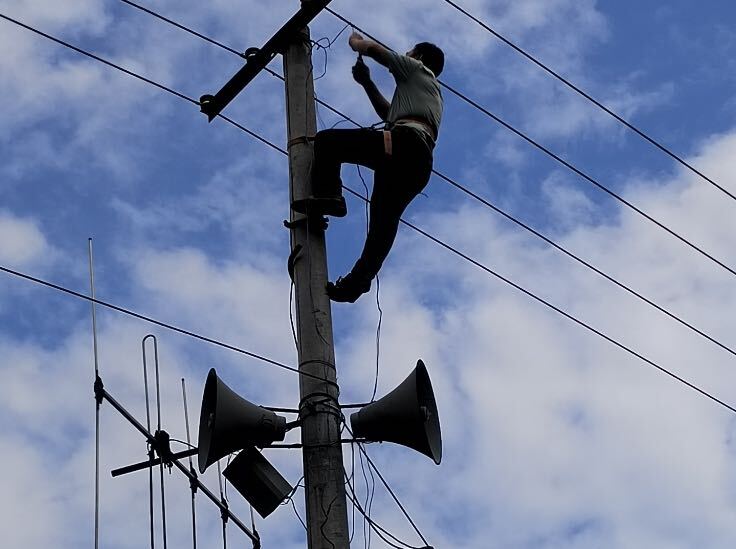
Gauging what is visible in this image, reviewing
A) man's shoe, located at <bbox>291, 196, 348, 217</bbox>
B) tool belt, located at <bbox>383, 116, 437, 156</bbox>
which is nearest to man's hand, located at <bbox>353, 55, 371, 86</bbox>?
tool belt, located at <bbox>383, 116, 437, 156</bbox>

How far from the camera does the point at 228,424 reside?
6.05 m

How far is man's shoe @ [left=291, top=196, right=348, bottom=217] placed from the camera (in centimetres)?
682

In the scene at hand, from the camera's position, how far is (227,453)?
617 centimetres

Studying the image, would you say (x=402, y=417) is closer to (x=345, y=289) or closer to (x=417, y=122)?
(x=345, y=289)

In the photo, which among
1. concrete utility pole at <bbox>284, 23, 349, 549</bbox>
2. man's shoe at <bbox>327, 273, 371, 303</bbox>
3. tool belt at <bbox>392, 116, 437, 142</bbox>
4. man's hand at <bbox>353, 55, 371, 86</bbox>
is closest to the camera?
concrete utility pole at <bbox>284, 23, 349, 549</bbox>

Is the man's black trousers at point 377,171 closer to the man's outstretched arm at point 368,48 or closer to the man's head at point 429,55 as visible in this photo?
the man's outstretched arm at point 368,48

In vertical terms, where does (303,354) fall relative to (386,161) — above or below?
below

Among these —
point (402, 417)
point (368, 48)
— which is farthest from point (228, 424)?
point (368, 48)

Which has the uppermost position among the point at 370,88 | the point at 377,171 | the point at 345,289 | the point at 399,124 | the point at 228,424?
the point at 370,88

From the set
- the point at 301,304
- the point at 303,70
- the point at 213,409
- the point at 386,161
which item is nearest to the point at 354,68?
the point at 303,70

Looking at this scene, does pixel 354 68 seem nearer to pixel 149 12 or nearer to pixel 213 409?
pixel 149 12

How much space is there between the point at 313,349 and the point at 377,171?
1.14 m

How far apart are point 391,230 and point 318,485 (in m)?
1.58

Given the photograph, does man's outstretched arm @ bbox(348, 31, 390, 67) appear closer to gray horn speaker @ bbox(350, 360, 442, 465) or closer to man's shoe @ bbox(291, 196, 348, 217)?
man's shoe @ bbox(291, 196, 348, 217)
